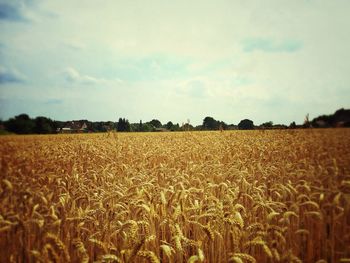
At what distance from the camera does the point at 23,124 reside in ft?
156

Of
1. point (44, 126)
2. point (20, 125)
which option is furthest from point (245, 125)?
point (20, 125)

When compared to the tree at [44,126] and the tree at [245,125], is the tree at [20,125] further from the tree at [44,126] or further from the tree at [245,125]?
the tree at [245,125]

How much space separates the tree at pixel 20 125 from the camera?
47156 millimetres

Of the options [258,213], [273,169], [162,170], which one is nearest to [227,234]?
[258,213]

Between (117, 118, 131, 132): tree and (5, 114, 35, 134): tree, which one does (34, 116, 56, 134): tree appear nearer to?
(5, 114, 35, 134): tree

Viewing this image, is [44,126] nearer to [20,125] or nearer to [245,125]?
[20,125]

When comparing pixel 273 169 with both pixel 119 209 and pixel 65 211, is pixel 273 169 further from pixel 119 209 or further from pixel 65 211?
pixel 65 211

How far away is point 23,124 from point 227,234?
2053 inches

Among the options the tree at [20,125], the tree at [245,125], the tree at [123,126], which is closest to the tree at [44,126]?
the tree at [20,125]

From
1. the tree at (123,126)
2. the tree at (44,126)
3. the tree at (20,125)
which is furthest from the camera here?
the tree at (123,126)

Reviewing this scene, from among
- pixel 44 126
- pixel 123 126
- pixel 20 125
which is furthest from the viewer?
pixel 123 126

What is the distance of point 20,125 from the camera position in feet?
155

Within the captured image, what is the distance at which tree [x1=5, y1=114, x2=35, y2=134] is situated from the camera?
47156mm

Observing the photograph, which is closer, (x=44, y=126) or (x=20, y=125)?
(x=20, y=125)
